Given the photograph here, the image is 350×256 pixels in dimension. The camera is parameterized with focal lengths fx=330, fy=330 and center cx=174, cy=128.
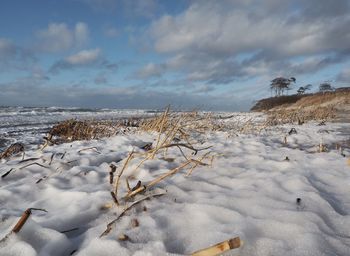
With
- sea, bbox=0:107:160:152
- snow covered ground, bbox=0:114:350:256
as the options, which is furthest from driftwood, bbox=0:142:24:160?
sea, bbox=0:107:160:152

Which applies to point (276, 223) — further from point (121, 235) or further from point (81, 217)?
point (81, 217)

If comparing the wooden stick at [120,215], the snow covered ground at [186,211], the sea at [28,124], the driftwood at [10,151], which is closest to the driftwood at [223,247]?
the snow covered ground at [186,211]

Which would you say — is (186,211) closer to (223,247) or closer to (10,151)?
(223,247)

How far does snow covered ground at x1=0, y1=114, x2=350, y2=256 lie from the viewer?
4.30ft

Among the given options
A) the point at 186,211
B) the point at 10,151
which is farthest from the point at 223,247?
the point at 10,151

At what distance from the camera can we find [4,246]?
1265 mm

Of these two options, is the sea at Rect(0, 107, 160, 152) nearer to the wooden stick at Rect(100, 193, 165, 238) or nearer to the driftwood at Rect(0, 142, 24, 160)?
the driftwood at Rect(0, 142, 24, 160)

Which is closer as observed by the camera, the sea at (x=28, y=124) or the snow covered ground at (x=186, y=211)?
the snow covered ground at (x=186, y=211)

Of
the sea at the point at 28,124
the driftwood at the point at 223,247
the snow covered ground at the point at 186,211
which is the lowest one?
the sea at the point at 28,124

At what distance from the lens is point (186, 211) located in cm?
167

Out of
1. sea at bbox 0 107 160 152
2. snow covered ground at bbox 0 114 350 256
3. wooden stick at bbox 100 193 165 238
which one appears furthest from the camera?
sea at bbox 0 107 160 152

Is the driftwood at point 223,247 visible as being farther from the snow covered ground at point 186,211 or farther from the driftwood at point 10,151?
the driftwood at point 10,151

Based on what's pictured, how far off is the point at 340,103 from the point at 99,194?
17708 mm

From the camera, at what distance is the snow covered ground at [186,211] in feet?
4.30
